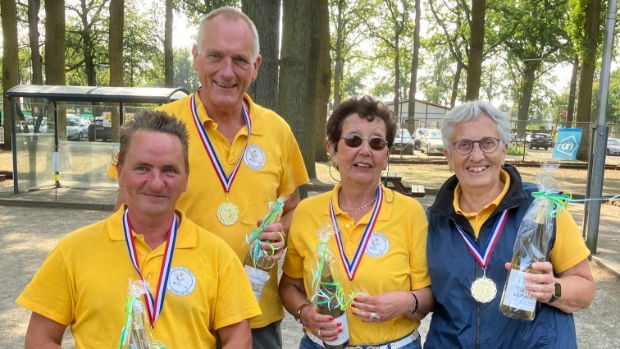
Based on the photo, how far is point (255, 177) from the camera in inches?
110

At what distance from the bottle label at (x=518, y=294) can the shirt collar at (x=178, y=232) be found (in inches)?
54.6

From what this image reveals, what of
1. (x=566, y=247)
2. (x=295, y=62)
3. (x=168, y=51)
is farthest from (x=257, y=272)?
(x=168, y=51)

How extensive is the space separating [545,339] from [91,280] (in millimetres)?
1998

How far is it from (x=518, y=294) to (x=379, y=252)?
687 mm

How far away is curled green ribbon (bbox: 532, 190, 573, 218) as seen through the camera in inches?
88.6

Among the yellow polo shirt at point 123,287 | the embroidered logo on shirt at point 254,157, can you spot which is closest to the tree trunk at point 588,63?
the embroidered logo on shirt at point 254,157

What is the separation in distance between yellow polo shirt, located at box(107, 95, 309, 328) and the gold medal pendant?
42.8 inches

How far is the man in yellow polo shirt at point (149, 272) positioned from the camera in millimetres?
2100

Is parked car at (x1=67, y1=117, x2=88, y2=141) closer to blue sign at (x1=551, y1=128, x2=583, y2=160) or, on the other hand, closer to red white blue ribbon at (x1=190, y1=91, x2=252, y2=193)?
blue sign at (x1=551, y1=128, x2=583, y2=160)

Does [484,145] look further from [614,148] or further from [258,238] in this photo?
[614,148]

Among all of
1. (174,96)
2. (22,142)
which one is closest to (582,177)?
(174,96)

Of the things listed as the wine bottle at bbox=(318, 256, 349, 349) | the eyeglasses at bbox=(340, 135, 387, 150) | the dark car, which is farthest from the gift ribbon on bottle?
the dark car

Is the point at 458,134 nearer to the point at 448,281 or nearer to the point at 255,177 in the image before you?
the point at 448,281

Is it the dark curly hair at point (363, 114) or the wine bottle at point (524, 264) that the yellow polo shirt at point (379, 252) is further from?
the wine bottle at point (524, 264)
